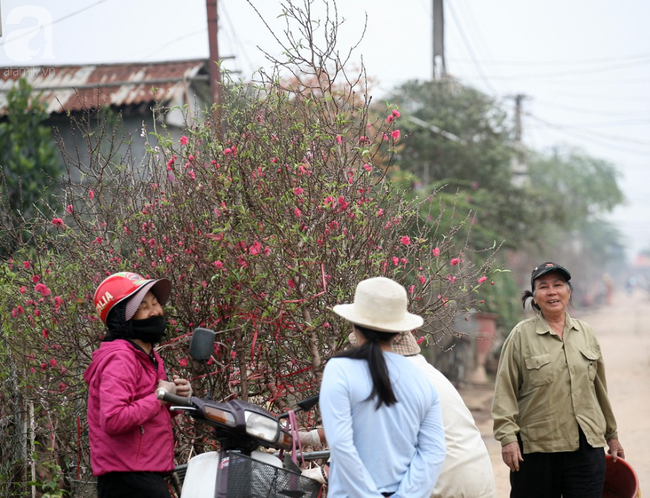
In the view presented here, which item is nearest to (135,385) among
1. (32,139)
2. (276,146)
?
(276,146)

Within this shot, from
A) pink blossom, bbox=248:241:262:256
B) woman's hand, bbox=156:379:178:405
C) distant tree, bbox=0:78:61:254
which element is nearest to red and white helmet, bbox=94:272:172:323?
woman's hand, bbox=156:379:178:405

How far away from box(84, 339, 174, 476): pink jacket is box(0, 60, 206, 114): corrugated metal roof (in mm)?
8912

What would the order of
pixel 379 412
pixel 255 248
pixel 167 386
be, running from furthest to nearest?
pixel 255 248, pixel 167 386, pixel 379 412

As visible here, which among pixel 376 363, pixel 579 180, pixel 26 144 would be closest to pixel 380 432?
pixel 376 363

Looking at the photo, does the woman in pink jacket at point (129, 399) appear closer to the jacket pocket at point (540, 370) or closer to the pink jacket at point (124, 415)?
the pink jacket at point (124, 415)

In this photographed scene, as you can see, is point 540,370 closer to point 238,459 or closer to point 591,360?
point 591,360

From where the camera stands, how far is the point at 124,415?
2908mm

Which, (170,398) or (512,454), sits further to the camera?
(512,454)

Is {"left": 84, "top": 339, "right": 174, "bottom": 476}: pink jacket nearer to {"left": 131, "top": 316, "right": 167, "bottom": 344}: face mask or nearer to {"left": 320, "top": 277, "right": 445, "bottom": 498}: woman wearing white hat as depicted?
{"left": 131, "top": 316, "right": 167, "bottom": 344}: face mask

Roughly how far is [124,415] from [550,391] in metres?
2.40

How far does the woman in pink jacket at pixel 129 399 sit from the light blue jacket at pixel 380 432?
0.83 m

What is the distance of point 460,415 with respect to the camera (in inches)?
127

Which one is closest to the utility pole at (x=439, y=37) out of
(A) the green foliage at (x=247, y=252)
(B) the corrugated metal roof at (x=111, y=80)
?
(B) the corrugated metal roof at (x=111, y=80)

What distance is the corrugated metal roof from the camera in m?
11.8
